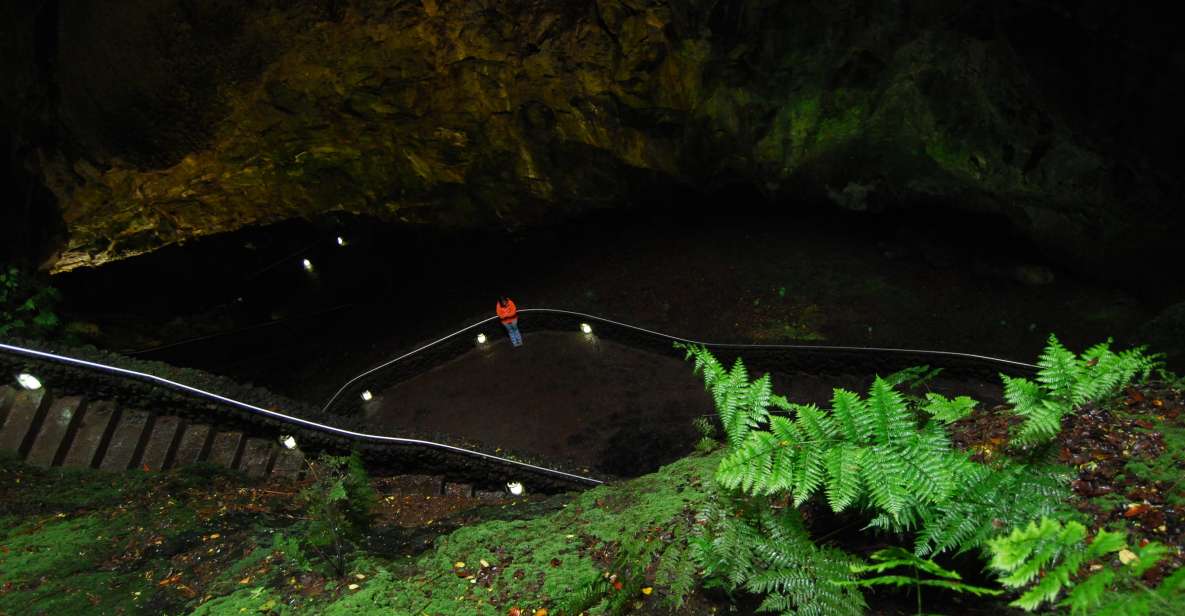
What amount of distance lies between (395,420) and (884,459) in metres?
10.1

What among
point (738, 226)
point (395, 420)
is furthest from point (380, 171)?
point (738, 226)

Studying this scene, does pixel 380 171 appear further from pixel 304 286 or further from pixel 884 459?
pixel 884 459

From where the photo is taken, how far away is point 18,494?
19.3 feet

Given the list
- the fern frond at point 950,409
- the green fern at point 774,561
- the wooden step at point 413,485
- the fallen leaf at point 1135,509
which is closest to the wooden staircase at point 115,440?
the wooden step at point 413,485

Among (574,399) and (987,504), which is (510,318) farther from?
(987,504)

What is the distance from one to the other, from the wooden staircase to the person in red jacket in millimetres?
5280

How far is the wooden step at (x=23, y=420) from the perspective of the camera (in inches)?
258

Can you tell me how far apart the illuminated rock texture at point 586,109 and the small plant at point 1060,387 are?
7100 mm

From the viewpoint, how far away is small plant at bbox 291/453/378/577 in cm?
441

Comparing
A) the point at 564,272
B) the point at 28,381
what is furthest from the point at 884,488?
the point at 564,272

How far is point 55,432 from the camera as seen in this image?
22.2ft

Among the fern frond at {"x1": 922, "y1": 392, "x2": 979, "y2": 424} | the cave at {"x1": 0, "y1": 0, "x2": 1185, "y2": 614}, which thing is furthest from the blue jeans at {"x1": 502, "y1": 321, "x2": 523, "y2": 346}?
the fern frond at {"x1": 922, "y1": 392, "x2": 979, "y2": 424}

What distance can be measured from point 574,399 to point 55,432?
7.24m

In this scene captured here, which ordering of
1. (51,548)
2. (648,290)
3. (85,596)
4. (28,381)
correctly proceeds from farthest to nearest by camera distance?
(648,290) < (28,381) < (51,548) < (85,596)
